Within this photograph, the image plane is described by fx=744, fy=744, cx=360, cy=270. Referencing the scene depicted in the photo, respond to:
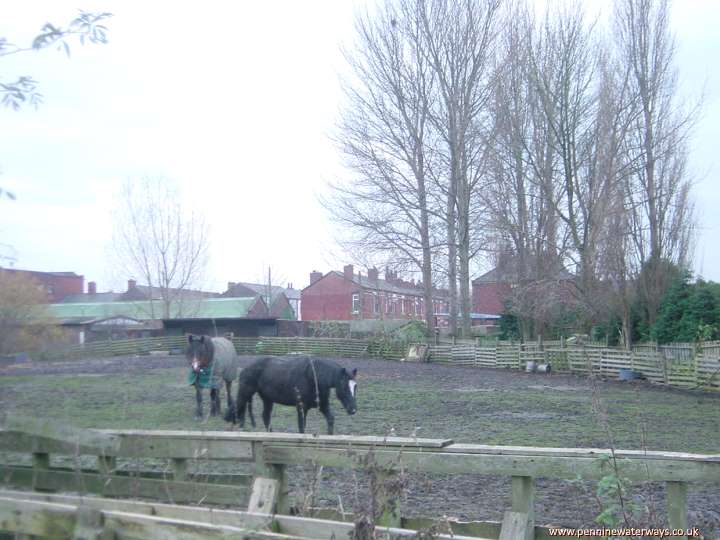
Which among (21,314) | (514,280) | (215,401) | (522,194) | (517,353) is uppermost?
(522,194)

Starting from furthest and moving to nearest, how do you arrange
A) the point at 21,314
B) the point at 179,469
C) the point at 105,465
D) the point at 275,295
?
the point at 275,295, the point at 21,314, the point at 179,469, the point at 105,465

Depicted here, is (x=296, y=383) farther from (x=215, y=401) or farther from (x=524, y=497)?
(x=524, y=497)

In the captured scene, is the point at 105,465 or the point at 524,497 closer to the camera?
the point at 524,497

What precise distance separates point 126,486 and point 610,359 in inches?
1069

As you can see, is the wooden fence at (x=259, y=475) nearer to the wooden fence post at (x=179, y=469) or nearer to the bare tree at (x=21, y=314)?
the wooden fence post at (x=179, y=469)

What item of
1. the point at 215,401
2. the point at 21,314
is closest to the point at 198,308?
the point at 215,401

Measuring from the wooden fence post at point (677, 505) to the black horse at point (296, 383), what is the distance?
695cm

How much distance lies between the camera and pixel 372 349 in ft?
141

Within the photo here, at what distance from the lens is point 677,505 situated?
4445 millimetres

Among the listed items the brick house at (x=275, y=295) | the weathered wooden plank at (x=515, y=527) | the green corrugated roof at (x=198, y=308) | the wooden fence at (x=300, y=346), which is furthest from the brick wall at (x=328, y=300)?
the weathered wooden plank at (x=515, y=527)

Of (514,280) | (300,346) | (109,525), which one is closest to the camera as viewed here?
(109,525)

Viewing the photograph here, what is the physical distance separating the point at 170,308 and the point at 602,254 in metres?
32.5

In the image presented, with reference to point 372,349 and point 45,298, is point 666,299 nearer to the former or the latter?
point 372,349

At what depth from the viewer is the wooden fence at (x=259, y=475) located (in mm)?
3506
